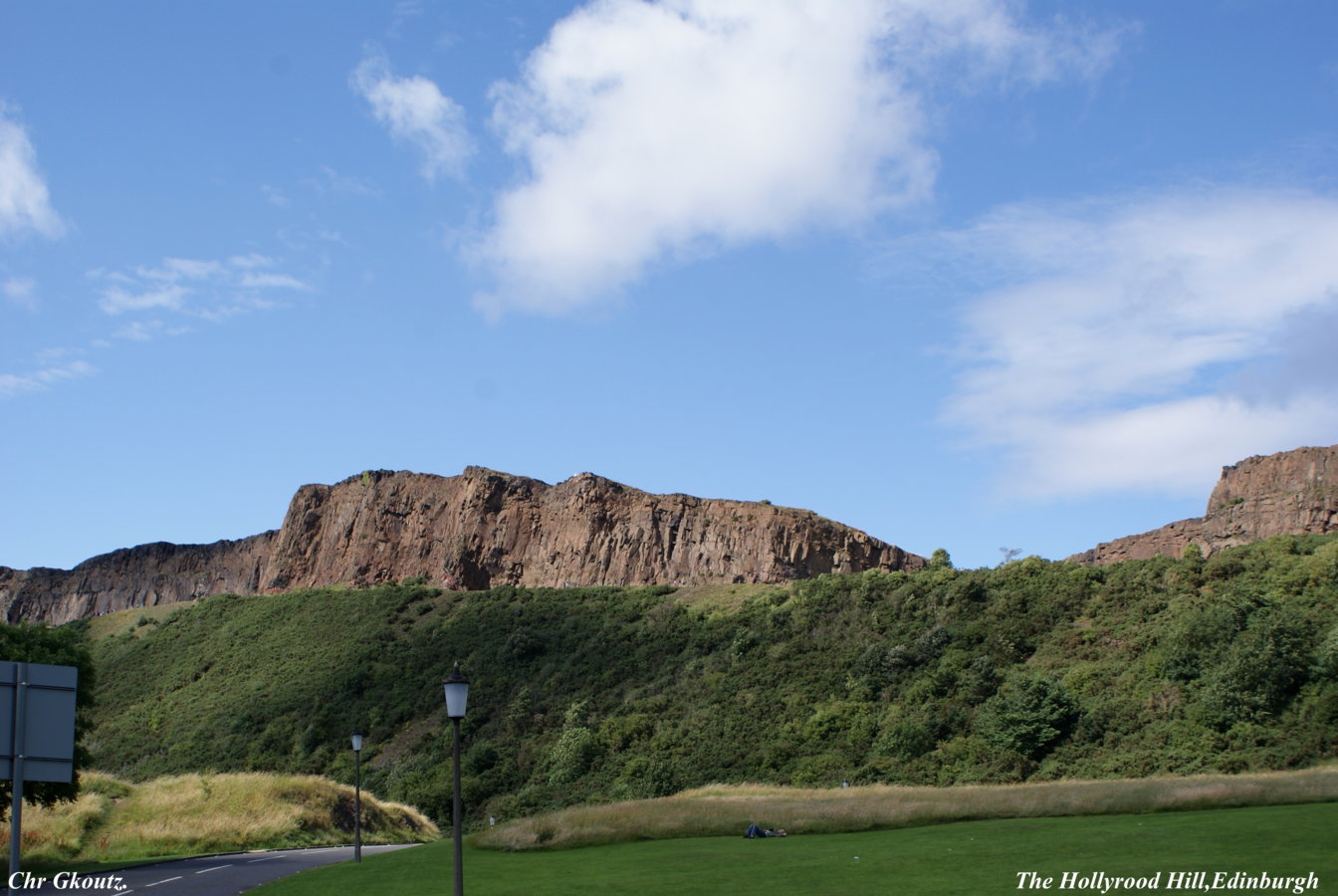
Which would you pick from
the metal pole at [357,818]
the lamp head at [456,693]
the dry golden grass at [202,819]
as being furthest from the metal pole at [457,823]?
the dry golden grass at [202,819]

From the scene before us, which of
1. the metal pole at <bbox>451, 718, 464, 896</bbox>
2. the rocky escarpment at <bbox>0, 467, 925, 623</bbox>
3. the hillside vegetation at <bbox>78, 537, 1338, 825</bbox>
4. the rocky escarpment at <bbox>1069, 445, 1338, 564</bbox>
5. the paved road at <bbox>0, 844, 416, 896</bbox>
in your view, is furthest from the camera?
the rocky escarpment at <bbox>0, 467, 925, 623</bbox>

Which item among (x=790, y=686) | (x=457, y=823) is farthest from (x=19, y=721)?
(x=790, y=686)

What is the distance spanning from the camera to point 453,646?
68.8 meters

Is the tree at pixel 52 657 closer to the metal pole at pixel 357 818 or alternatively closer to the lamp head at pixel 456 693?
the metal pole at pixel 357 818

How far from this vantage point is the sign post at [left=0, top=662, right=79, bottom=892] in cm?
772

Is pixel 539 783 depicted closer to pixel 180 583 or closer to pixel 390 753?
pixel 390 753

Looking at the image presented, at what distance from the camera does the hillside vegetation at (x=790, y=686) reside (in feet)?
124

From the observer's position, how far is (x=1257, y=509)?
68875mm

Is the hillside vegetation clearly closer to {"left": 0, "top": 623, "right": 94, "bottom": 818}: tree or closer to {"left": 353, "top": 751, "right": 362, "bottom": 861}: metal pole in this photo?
{"left": 353, "top": 751, "right": 362, "bottom": 861}: metal pole

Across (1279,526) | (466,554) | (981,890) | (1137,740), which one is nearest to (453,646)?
(466,554)

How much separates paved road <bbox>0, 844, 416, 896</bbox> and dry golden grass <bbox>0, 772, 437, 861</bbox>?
3.30m

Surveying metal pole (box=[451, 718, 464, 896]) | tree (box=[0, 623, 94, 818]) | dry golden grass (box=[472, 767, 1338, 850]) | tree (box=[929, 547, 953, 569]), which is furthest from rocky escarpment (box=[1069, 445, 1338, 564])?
metal pole (box=[451, 718, 464, 896])

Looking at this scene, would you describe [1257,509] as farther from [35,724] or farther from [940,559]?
[35,724]

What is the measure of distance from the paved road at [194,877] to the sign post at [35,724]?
10579mm
